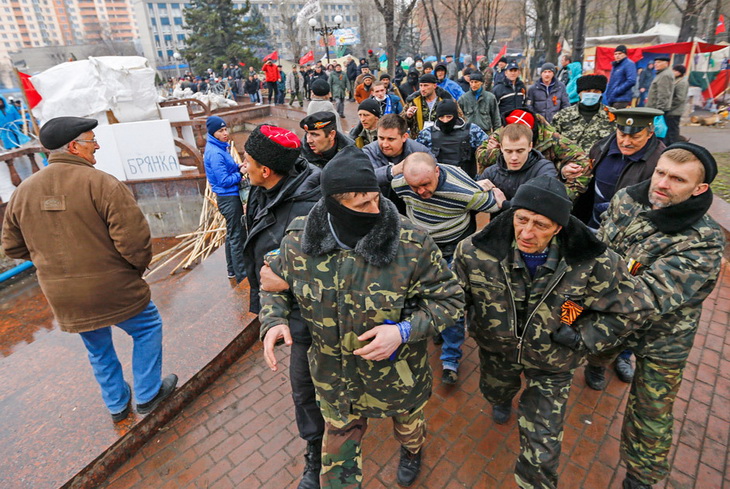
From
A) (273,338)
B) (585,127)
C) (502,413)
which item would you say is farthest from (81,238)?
(585,127)

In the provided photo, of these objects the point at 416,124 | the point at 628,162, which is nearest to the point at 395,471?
the point at 628,162

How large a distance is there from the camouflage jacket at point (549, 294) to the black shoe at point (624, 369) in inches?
59.0

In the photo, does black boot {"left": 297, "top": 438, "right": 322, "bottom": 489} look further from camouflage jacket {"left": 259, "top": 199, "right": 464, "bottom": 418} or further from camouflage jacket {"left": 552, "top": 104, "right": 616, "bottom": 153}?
camouflage jacket {"left": 552, "top": 104, "right": 616, "bottom": 153}

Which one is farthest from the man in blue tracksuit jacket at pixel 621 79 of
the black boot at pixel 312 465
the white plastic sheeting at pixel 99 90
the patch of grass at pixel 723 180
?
the white plastic sheeting at pixel 99 90

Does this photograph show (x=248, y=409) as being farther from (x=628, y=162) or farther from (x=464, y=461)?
(x=628, y=162)

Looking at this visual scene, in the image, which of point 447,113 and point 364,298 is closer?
point 364,298

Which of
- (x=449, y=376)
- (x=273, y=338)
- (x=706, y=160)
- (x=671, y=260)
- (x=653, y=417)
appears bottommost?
(x=449, y=376)

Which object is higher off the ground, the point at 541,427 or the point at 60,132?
the point at 60,132

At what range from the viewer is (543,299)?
2328mm

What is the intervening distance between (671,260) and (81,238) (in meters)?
3.52

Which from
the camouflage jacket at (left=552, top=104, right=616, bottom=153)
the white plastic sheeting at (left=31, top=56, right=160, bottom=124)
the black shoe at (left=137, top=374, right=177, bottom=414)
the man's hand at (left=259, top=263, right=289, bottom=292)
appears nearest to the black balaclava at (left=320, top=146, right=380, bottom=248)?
the man's hand at (left=259, top=263, right=289, bottom=292)

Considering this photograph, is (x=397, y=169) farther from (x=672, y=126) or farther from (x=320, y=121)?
(x=672, y=126)

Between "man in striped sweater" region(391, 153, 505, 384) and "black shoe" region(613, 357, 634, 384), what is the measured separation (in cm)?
136

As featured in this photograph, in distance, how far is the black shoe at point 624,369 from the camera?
11.8 feet
